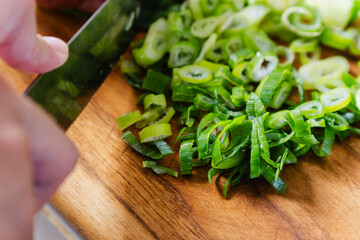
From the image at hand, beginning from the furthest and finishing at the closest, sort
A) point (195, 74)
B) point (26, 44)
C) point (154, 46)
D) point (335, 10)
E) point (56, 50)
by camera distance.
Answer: point (335, 10) < point (154, 46) < point (195, 74) < point (56, 50) < point (26, 44)

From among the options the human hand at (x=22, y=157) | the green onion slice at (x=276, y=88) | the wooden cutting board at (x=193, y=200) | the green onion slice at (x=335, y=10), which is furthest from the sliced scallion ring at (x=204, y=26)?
the human hand at (x=22, y=157)

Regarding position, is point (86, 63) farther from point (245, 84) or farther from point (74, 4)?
point (245, 84)

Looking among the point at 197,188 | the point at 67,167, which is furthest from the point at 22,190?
the point at 197,188

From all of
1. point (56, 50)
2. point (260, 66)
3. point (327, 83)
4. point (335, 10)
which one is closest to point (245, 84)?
point (260, 66)

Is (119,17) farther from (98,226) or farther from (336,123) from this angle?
(336,123)

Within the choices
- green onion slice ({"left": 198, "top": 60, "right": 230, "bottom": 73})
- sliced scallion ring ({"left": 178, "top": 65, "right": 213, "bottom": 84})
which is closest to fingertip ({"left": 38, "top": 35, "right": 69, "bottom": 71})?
sliced scallion ring ({"left": 178, "top": 65, "right": 213, "bottom": 84})

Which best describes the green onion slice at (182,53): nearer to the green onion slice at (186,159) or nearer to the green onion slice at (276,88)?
the green onion slice at (276,88)

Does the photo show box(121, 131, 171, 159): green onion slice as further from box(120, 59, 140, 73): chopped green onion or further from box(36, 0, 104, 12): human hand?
box(36, 0, 104, 12): human hand
